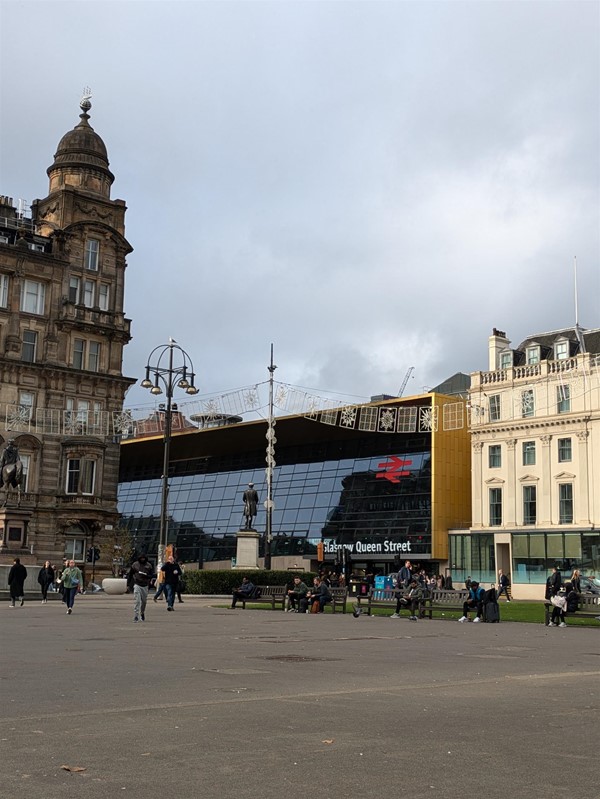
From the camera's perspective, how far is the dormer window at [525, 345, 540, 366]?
70688 mm

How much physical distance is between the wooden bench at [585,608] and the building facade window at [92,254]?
146 ft

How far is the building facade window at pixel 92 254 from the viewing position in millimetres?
65375

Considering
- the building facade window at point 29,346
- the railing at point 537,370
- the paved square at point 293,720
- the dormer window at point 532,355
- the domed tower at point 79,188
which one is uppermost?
the domed tower at point 79,188

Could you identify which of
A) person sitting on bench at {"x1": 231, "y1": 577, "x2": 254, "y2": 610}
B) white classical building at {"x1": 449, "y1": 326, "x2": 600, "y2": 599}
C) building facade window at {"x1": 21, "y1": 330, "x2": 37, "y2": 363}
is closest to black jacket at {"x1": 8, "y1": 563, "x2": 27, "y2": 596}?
person sitting on bench at {"x1": 231, "y1": 577, "x2": 254, "y2": 610}

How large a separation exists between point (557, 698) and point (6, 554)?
116ft

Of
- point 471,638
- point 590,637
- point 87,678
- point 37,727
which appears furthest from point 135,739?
point 590,637

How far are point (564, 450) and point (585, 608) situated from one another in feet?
127

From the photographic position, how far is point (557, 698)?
Result: 11141 mm

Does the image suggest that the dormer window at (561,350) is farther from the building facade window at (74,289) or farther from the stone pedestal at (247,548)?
the building facade window at (74,289)

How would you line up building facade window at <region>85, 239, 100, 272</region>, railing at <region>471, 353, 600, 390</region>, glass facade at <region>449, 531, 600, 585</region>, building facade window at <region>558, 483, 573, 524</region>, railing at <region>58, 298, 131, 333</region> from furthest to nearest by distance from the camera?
building facade window at <region>558, 483, 573, 524</region>
railing at <region>471, 353, 600, 390</region>
building facade window at <region>85, 239, 100, 272</region>
glass facade at <region>449, 531, 600, 585</region>
railing at <region>58, 298, 131, 333</region>

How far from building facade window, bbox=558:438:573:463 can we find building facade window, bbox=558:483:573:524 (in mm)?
1743

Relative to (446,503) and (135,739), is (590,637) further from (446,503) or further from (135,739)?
(446,503)

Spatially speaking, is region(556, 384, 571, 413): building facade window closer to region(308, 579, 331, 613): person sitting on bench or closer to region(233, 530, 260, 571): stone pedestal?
region(233, 530, 260, 571): stone pedestal

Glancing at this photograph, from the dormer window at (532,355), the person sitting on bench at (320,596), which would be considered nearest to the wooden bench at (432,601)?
the person sitting on bench at (320,596)
